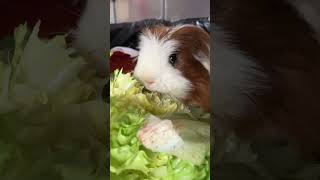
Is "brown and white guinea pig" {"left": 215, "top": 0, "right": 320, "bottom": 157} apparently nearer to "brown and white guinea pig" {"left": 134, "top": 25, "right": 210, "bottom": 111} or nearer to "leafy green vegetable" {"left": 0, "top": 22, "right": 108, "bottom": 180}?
"brown and white guinea pig" {"left": 134, "top": 25, "right": 210, "bottom": 111}

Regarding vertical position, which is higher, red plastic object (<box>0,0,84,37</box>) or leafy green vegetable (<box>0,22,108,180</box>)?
red plastic object (<box>0,0,84,37</box>)

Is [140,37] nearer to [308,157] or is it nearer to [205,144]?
[205,144]

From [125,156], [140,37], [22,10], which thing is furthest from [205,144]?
[22,10]

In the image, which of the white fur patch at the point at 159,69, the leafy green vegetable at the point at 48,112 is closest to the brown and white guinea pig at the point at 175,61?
the white fur patch at the point at 159,69

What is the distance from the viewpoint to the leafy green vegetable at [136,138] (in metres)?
1.39

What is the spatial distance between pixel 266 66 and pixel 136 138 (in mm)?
338

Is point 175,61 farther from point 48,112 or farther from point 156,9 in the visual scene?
point 48,112

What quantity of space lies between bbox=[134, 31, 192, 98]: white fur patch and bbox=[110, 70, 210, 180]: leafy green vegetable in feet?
0.07

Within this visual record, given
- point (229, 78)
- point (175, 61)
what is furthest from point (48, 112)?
point (229, 78)

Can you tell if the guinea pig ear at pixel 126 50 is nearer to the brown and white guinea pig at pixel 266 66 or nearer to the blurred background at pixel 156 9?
the blurred background at pixel 156 9

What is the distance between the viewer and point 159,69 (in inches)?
54.2

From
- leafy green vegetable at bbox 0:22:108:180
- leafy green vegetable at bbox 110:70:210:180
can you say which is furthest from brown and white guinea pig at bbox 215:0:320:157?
leafy green vegetable at bbox 0:22:108:180

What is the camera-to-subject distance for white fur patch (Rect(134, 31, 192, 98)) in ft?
4.52

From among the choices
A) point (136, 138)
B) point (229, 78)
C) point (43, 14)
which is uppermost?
point (43, 14)
